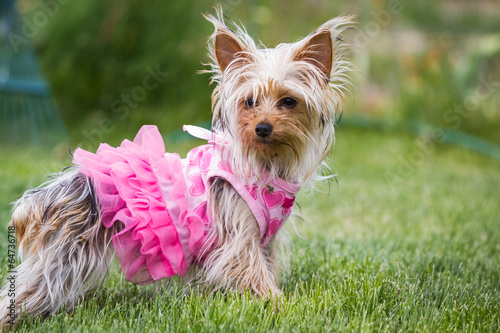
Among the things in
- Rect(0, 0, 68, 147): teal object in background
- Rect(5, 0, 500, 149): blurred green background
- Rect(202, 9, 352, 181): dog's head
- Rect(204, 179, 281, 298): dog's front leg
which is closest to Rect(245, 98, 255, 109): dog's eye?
Rect(202, 9, 352, 181): dog's head

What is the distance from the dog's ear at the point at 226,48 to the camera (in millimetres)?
2805

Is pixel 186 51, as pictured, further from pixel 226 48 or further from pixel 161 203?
pixel 161 203

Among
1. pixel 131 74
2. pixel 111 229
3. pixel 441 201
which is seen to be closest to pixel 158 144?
pixel 111 229

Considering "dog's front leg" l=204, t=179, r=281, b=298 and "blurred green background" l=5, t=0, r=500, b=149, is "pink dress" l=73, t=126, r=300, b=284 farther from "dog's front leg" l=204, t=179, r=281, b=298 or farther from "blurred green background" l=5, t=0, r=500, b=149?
"blurred green background" l=5, t=0, r=500, b=149

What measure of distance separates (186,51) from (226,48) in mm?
7526

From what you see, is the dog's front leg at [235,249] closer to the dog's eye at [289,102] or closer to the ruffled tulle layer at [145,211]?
the ruffled tulle layer at [145,211]

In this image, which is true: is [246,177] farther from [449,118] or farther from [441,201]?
[449,118]

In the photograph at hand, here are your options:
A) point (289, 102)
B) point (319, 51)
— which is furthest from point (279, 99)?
point (319, 51)

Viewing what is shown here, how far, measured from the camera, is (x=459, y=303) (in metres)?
2.93

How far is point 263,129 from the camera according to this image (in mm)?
2672

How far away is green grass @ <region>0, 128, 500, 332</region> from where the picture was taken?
256 cm

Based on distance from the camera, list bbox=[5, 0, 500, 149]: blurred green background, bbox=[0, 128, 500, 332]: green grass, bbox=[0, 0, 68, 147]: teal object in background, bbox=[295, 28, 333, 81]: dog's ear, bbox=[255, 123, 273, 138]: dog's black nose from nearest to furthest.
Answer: bbox=[0, 128, 500, 332]: green grass < bbox=[255, 123, 273, 138]: dog's black nose < bbox=[295, 28, 333, 81]: dog's ear < bbox=[0, 0, 68, 147]: teal object in background < bbox=[5, 0, 500, 149]: blurred green background

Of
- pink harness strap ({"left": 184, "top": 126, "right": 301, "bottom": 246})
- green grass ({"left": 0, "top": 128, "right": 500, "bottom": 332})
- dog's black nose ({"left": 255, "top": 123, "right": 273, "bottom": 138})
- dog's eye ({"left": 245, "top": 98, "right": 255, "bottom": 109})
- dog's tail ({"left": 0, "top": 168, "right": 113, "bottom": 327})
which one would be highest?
dog's eye ({"left": 245, "top": 98, "right": 255, "bottom": 109})

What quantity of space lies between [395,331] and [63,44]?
9.40 m
